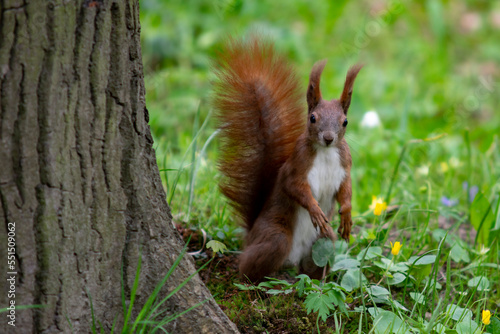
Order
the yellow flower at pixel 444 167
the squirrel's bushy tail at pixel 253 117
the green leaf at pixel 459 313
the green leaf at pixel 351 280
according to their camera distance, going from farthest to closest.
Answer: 1. the yellow flower at pixel 444 167
2. the squirrel's bushy tail at pixel 253 117
3. the green leaf at pixel 351 280
4. the green leaf at pixel 459 313

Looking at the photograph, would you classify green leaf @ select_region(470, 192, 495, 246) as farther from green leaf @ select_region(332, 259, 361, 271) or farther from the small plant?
the small plant

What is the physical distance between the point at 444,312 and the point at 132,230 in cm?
90

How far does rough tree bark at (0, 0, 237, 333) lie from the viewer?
1117 millimetres

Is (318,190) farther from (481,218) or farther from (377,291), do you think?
(481,218)

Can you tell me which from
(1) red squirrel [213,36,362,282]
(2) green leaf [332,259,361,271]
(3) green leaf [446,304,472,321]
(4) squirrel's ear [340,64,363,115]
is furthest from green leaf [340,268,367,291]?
(4) squirrel's ear [340,64,363,115]

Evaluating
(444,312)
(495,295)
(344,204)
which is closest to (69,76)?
(344,204)

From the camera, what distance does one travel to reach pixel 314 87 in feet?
5.55

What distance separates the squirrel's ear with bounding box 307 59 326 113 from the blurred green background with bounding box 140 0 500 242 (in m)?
0.52

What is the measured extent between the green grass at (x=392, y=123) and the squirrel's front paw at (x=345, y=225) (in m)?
0.11

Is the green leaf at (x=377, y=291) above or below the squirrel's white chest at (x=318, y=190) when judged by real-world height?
below

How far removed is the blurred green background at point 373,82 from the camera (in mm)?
2436

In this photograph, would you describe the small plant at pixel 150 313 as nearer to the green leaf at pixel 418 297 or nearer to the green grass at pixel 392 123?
the green grass at pixel 392 123

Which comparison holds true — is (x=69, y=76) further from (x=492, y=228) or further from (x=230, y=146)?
(x=492, y=228)

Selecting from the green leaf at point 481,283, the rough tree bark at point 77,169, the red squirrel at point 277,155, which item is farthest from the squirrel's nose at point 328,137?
the green leaf at point 481,283
